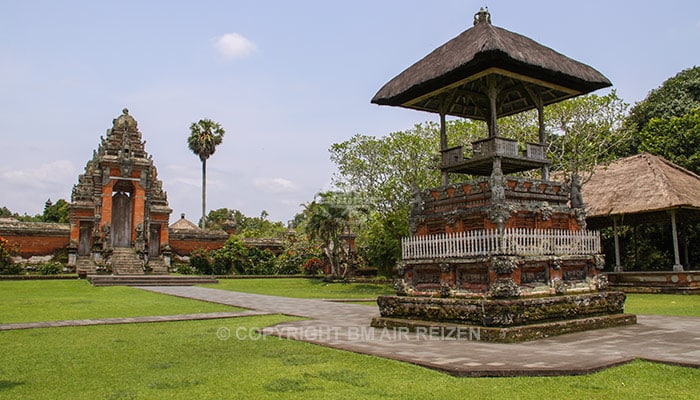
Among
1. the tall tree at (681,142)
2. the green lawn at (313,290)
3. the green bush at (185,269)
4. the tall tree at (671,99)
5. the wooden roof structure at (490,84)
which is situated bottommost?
the green lawn at (313,290)

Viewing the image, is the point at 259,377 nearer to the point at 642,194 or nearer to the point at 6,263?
the point at 642,194

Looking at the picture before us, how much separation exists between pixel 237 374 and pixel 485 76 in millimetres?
7830

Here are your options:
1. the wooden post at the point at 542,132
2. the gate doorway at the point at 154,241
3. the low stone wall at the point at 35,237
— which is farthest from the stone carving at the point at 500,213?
the low stone wall at the point at 35,237

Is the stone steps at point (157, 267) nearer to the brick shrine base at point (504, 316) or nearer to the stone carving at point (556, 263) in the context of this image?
the brick shrine base at point (504, 316)

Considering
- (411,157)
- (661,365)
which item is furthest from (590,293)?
(411,157)

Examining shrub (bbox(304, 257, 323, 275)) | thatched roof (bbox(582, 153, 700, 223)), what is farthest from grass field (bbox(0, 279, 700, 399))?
shrub (bbox(304, 257, 323, 275))

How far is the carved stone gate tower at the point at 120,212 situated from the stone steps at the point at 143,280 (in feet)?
9.38

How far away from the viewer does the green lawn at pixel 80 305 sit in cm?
1183

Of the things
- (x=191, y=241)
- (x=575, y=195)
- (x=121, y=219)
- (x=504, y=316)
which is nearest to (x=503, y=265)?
(x=504, y=316)

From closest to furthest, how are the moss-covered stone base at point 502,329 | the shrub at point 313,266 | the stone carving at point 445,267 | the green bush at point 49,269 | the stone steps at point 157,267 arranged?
the moss-covered stone base at point 502,329 → the stone carving at point 445,267 → the green bush at point 49,269 → the stone steps at point 157,267 → the shrub at point 313,266

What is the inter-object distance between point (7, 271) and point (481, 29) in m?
25.0

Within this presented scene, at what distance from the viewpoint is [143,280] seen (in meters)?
24.9

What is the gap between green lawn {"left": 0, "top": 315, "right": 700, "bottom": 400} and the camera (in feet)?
16.1

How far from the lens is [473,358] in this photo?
6566 millimetres
